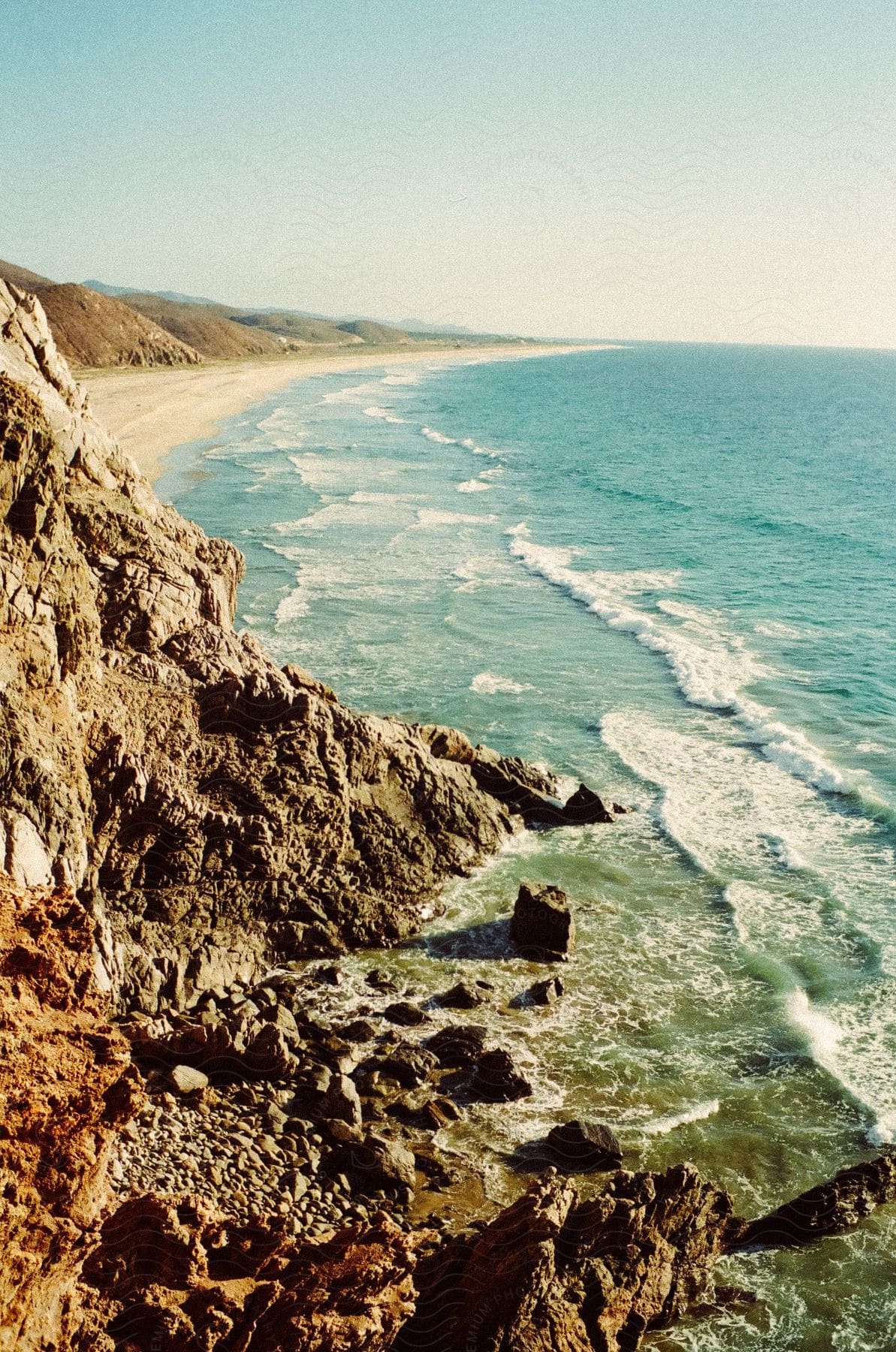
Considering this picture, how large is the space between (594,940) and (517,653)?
16.4m

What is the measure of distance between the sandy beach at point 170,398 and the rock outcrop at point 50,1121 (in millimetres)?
48789

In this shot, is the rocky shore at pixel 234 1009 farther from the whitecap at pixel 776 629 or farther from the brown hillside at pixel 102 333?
the brown hillside at pixel 102 333

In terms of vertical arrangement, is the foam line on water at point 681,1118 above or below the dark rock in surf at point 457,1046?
below

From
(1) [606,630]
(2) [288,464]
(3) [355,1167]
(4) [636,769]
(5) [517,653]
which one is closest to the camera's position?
(3) [355,1167]

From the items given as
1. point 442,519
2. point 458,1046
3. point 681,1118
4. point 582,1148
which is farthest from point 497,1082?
point 442,519

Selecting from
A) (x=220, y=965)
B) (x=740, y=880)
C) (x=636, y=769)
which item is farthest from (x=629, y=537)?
(x=220, y=965)

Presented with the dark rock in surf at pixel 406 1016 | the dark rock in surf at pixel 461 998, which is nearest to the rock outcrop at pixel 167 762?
the dark rock in surf at pixel 461 998

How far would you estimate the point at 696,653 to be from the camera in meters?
35.5

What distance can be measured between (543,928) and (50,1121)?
12.5m

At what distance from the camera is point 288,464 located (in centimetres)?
6800

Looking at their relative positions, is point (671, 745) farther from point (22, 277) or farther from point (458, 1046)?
point (22, 277)

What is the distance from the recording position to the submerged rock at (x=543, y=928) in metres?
18.6

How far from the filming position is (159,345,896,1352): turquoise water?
49.3 ft

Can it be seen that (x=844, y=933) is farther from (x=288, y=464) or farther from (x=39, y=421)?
(x=288, y=464)
